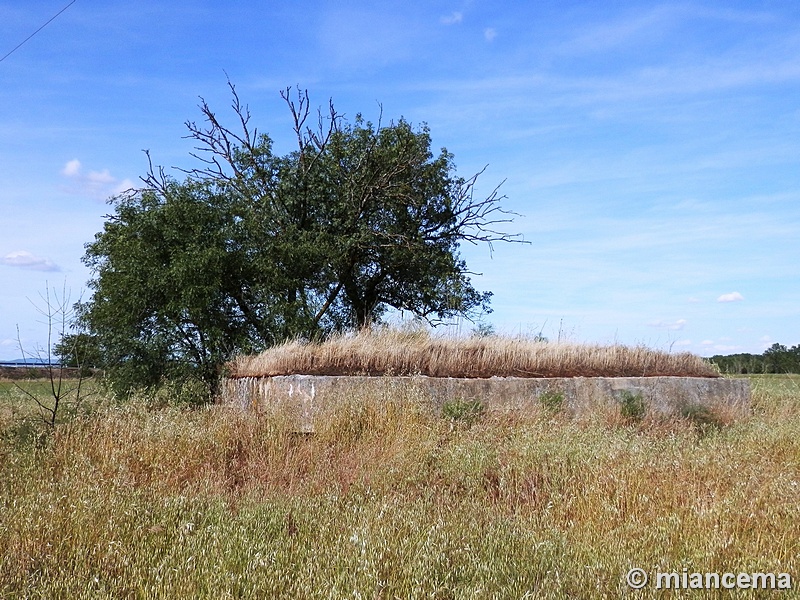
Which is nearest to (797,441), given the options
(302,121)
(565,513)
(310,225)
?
(565,513)

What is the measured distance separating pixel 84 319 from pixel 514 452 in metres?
11.2

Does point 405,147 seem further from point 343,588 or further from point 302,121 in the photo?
point 343,588

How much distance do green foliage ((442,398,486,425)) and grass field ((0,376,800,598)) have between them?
0.21 metres

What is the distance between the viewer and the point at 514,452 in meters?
7.20

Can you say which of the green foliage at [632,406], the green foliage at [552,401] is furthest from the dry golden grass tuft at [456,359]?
the green foliage at [632,406]

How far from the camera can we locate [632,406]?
10.3 meters

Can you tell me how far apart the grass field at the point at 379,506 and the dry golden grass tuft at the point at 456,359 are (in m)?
1.85

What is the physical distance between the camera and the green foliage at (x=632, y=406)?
10.2 meters

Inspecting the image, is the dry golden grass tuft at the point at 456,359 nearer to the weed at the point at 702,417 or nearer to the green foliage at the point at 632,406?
the green foliage at the point at 632,406

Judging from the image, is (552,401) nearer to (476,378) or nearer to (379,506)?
(476,378)

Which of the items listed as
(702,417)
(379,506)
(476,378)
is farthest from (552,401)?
(379,506)

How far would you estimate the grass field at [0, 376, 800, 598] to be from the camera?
4.13 meters

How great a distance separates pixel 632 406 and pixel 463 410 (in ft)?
9.50

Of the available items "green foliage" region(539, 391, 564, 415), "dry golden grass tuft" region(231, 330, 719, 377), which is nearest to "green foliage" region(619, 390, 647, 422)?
"dry golden grass tuft" region(231, 330, 719, 377)
